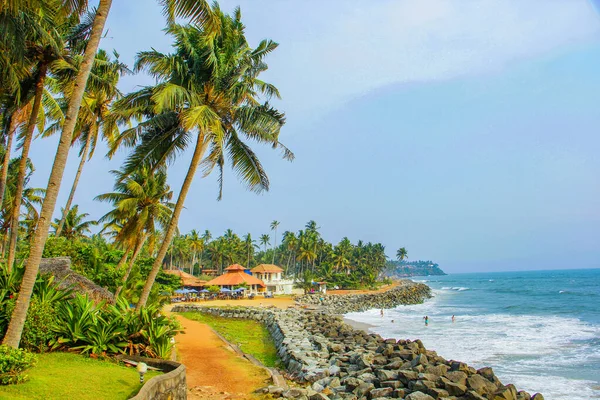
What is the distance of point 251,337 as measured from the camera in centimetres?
2100

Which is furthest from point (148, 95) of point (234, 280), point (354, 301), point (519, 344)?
point (354, 301)

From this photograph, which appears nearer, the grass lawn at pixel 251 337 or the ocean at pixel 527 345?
the ocean at pixel 527 345

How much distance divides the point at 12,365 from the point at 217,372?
20.2 ft

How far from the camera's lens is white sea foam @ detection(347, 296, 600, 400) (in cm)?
1435

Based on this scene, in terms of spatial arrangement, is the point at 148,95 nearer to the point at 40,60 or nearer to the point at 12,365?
the point at 40,60

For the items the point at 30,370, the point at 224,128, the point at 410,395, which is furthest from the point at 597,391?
the point at 30,370

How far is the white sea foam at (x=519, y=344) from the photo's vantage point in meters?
14.4

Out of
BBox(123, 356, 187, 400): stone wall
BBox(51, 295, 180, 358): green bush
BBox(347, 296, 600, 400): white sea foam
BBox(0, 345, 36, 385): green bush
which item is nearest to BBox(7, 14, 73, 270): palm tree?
BBox(51, 295, 180, 358): green bush

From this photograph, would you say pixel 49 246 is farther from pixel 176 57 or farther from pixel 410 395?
pixel 410 395

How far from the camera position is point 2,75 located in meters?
11.3

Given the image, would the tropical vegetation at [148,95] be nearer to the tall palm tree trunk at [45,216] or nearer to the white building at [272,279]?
the tall palm tree trunk at [45,216]

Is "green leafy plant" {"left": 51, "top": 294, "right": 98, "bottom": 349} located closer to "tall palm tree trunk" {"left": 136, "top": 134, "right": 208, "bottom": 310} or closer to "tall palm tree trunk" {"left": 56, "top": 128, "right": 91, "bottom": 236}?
"tall palm tree trunk" {"left": 136, "top": 134, "right": 208, "bottom": 310}

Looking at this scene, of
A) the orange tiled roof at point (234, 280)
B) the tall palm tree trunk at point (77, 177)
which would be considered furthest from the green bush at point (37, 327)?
the orange tiled roof at point (234, 280)

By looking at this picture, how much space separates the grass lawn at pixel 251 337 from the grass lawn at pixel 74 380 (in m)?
7.49
